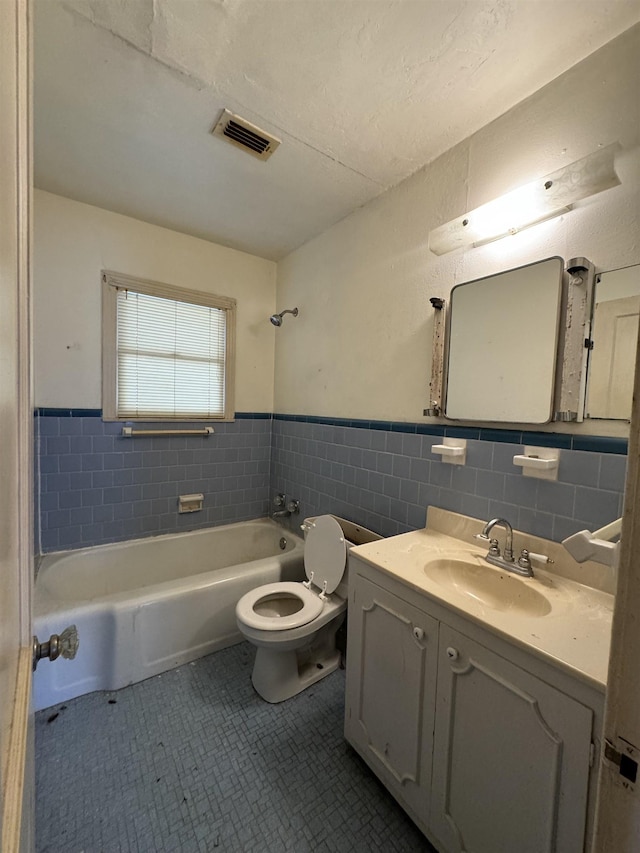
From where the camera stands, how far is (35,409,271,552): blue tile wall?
2.19 metres

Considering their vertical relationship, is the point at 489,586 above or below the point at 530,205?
below

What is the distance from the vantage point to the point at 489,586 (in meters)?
1.29

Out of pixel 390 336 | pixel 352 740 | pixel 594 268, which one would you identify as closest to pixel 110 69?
pixel 390 336

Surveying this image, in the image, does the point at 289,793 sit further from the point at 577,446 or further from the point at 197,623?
the point at 577,446

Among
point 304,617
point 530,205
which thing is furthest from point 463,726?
point 530,205

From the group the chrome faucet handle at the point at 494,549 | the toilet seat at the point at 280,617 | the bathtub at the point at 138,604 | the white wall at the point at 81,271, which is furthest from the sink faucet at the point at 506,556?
the white wall at the point at 81,271

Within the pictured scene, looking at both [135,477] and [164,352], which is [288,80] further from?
[135,477]

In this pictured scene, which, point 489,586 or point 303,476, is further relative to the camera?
point 303,476

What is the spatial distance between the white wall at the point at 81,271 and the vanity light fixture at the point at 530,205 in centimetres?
180

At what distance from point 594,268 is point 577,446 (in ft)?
1.99

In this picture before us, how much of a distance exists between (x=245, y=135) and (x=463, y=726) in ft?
7.74

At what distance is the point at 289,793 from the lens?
1288 mm

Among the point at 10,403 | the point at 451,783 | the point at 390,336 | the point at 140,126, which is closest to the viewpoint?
the point at 10,403

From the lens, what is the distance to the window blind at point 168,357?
93.7 inches
